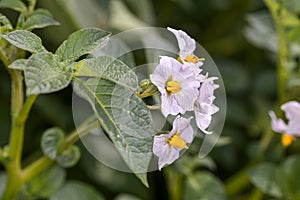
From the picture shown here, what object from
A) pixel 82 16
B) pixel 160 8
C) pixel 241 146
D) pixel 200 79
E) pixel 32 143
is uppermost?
pixel 200 79

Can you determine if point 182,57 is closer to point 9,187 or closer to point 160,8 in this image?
point 9,187

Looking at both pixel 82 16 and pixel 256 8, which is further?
pixel 256 8

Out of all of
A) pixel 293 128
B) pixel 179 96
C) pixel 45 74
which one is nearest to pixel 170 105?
pixel 179 96

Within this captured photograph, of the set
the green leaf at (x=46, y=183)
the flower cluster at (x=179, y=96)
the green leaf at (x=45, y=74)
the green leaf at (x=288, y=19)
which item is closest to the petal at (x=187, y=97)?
the flower cluster at (x=179, y=96)

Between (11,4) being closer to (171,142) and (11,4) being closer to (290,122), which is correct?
(171,142)

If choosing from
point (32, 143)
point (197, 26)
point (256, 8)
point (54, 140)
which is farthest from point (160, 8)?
point (54, 140)

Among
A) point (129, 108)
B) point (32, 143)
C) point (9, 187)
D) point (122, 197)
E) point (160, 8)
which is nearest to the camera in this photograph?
point (129, 108)

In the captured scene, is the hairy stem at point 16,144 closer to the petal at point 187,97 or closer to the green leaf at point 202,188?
the petal at point 187,97

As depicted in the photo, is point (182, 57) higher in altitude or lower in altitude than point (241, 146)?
higher
